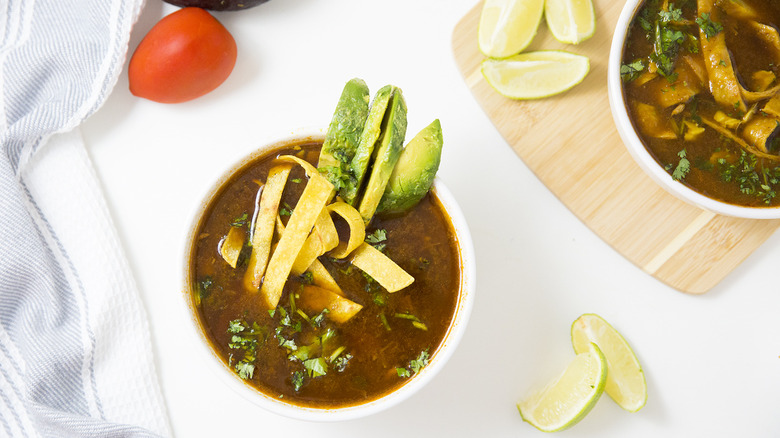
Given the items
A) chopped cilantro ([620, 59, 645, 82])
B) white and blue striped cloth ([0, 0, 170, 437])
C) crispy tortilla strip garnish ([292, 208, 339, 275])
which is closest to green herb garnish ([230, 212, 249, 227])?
crispy tortilla strip garnish ([292, 208, 339, 275])

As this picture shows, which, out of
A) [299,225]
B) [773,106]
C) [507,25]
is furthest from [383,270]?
[773,106]

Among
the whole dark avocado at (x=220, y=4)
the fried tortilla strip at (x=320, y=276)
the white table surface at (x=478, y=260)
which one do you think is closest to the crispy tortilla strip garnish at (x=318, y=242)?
the fried tortilla strip at (x=320, y=276)

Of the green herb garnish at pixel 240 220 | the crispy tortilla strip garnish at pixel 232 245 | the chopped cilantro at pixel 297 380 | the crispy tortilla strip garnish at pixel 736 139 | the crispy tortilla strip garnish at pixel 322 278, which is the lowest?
the chopped cilantro at pixel 297 380

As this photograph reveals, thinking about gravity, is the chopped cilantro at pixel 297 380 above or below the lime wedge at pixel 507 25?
below

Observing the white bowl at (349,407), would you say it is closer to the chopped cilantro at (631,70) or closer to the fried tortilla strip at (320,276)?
the fried tortilla strip at (320,276)

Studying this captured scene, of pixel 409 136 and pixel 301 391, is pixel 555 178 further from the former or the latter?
pixel 301 391

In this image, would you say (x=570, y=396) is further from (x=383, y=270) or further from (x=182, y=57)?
(x=182, y=57)

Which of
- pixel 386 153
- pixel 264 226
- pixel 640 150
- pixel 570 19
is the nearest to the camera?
pixel 386 153
